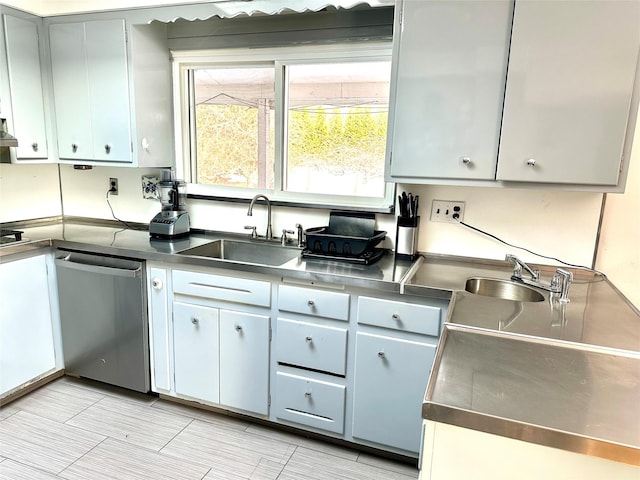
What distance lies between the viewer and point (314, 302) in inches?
76.0

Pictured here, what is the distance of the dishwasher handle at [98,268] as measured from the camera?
2223 mm

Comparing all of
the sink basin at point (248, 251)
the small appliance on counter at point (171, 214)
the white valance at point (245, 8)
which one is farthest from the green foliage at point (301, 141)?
the white valance at point (245, 8)

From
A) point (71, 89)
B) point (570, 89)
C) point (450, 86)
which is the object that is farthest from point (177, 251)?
point (570, 89)

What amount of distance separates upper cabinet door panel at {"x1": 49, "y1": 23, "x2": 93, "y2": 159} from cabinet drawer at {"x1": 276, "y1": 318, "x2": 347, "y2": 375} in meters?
1.70

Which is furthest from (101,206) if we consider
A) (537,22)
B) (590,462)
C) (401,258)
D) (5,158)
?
(590,462)

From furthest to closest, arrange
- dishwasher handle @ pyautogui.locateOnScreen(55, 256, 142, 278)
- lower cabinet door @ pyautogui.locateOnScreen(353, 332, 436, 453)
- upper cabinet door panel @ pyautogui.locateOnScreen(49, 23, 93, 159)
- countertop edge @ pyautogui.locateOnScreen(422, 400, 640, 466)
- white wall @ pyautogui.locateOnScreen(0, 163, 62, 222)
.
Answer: white wall @ pyautogui.locateOnScreen(0, 163, 62, 222) < upper cabinet door panel @ pyautogui.locateOnScreen(49, 23, 93, 159) < dishwasher handle @ pyautogui.locateOnScreen(55, 256, 142, 278) < lower cabinet door @ pyautogui.locateOnScreen(353, 332, 436, 453) < countertop edge @ pyautogui.locateOnScreen(422, 400, 640, 466)

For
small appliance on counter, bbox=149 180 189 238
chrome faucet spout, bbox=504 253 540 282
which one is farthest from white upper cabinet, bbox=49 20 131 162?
chrome faucet spout, bbox=504 253 540 282

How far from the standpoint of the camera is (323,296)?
1.91 m

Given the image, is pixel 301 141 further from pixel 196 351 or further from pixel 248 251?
pixel 196 351

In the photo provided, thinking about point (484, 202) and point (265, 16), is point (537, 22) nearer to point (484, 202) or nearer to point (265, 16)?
point (484, 202)

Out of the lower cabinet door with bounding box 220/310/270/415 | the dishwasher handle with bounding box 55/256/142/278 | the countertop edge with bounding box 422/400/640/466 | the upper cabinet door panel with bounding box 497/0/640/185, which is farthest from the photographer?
the dishwasher handle with bounding box 55/256/142/278

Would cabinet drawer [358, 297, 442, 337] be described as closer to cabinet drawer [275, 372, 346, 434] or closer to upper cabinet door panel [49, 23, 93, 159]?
cabinet drawer [275, 372, 346, 434]

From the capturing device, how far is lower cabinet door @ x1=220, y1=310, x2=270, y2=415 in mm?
2070

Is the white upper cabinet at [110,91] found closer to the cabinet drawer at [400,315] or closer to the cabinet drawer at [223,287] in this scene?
the cabinet drawer at [223,287]
